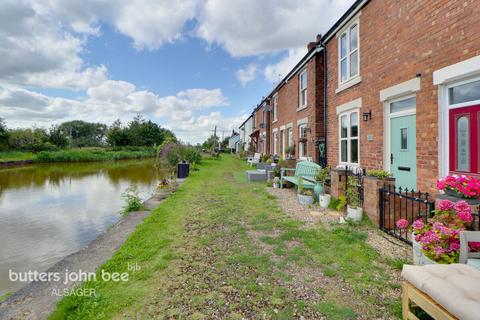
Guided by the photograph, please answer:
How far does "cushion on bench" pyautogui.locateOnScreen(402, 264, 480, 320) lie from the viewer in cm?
180

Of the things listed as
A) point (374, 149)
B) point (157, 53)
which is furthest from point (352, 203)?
point (157, 53)

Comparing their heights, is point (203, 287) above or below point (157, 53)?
below

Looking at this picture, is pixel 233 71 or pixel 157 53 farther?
pixel 233 71

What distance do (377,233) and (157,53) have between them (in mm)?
18155

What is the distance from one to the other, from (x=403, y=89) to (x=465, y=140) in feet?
6.34

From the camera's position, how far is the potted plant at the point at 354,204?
568cm

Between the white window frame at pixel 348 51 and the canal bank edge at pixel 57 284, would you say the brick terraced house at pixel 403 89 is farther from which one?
the canal bank edge at pixel 57 284

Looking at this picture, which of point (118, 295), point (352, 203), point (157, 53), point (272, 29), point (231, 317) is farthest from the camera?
point (157, 53)

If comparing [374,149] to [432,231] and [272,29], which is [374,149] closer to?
[432,231]

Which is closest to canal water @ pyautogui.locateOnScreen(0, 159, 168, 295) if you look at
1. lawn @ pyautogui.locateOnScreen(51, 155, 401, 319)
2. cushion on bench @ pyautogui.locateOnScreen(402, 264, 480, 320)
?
lawn @ pyautogui.locateOnScreen(51, 155, 401, 319)

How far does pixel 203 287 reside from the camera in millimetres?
3189

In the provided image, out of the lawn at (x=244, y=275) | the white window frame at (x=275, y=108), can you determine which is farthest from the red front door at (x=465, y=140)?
the white window frame at (x=275, y=108)

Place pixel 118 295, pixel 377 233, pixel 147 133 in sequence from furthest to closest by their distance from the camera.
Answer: pixel 147 133 < pixel 377 233 < pixel 118 295

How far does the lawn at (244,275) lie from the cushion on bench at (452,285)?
658 millimetres
